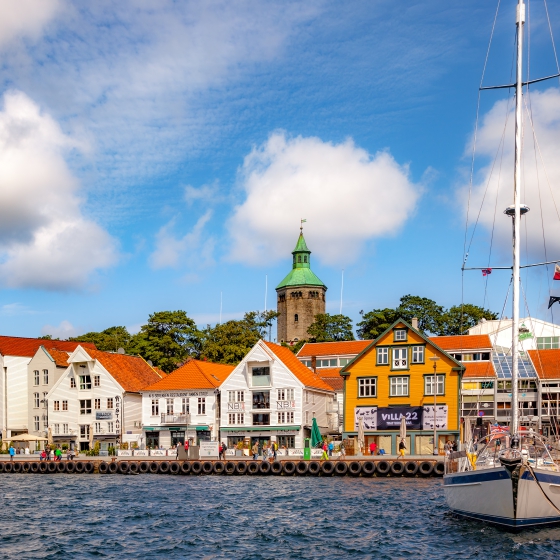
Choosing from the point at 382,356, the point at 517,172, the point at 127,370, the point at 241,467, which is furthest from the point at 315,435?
the point at 517,172

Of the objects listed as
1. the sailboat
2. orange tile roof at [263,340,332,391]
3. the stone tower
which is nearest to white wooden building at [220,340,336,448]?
orange tile roof at [263,340,332,391]

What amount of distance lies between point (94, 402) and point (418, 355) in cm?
3831

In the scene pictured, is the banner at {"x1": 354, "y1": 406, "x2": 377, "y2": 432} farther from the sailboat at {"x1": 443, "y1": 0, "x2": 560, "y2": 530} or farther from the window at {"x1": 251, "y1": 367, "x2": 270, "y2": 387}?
the sailboat at {"x1": 443, "y1": 0, "x2": 560, "y2": 530}

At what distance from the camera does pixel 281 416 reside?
80000mm

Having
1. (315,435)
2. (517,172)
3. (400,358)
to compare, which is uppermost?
(517,172)

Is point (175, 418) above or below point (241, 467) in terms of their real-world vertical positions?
above

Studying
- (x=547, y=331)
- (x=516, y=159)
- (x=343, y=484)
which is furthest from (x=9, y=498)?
(x=547, y=331)

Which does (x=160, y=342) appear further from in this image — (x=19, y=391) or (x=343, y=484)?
(x=343, y=484)

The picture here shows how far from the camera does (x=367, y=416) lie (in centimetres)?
7306

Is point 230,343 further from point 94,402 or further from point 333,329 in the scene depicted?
point 333,329

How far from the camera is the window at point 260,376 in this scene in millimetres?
81144

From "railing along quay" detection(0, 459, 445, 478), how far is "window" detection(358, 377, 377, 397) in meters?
16.5

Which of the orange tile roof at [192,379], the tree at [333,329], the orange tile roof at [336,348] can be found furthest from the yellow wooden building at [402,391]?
the tree at [333,329]

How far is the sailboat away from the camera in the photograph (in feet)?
98.8
